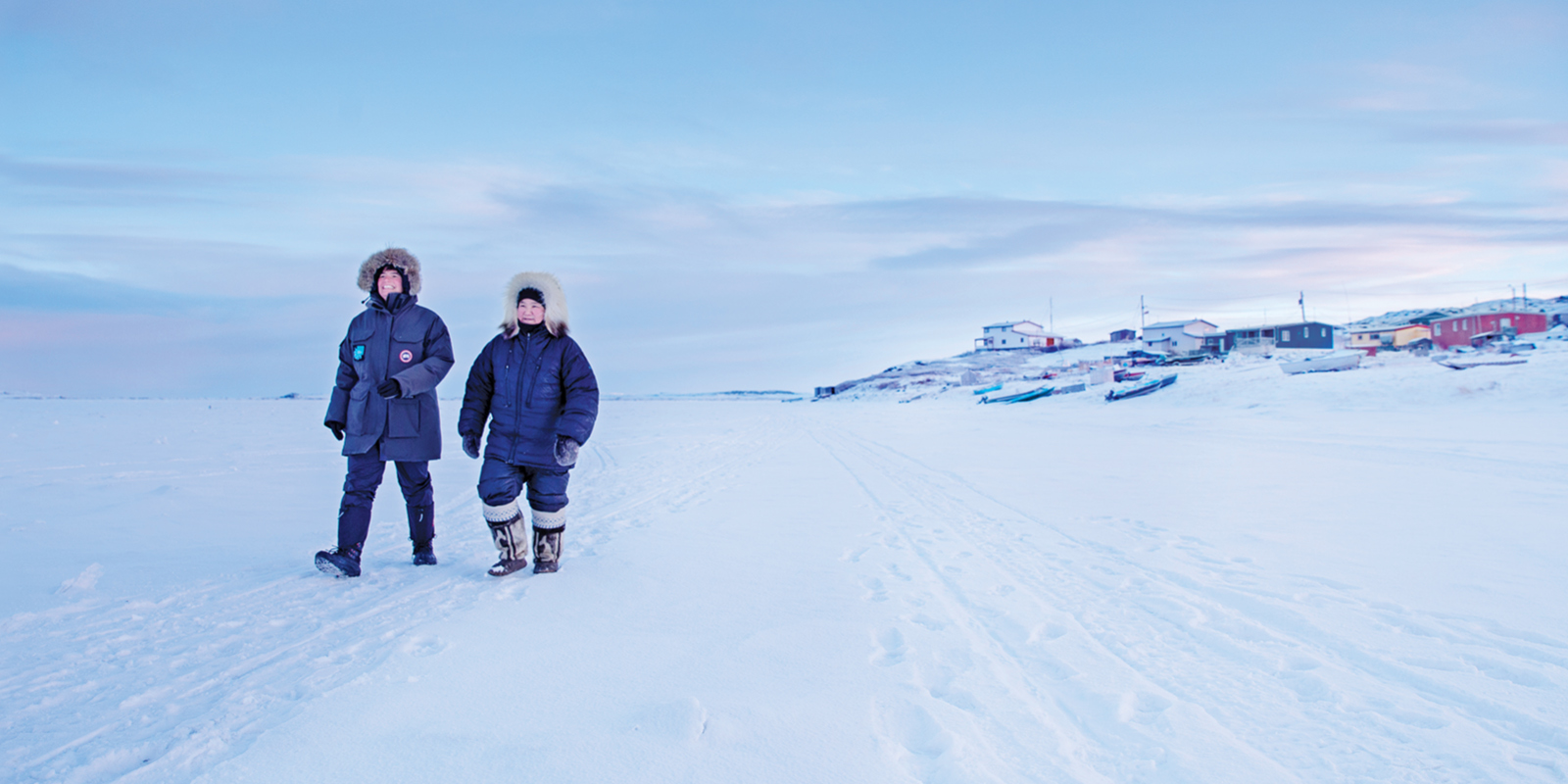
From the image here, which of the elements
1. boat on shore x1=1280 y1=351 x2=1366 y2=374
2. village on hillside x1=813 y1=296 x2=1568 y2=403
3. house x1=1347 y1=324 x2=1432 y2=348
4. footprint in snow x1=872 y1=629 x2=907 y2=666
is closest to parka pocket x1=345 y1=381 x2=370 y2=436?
footprint in snow x1=872 y1=629 x2=907 y2=666

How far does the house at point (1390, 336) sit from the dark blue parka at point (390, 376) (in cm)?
6942

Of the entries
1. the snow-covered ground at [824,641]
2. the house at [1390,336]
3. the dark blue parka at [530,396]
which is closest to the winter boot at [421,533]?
the snow-covered ground at [824,641]

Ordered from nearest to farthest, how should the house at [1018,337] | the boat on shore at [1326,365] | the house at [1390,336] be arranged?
the boat on shore at [1326,365], the house at [1390,336], the house at [1018,337]

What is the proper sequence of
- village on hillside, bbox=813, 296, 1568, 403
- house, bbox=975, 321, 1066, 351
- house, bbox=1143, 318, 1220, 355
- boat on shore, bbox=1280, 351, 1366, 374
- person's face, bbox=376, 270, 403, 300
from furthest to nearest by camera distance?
house, bbox=975, 321, 1066, 351
house, bbox=1143, 318, 1220, 355
village on hillside, bbox=813, 296, 1568, 403
boat on shore, bbox=1280, 351, 1366, 374
person's face, bbox=376, 270, 403, 300

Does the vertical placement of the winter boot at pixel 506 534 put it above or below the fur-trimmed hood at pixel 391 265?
below

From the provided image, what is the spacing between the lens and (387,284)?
4.60 meters

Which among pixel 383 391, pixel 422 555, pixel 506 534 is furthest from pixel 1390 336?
pixel 383 391

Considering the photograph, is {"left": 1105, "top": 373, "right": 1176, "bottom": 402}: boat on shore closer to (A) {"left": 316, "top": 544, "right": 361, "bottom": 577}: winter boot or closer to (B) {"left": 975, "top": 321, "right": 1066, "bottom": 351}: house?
(A) {"left": 316, "top": 544, "right": 361, "bottom": 577}: winter boot

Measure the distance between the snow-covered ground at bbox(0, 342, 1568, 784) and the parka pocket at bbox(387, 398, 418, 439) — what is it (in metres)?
0.89

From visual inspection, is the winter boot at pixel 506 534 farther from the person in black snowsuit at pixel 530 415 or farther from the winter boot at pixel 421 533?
the winter boot at pixel 421 533

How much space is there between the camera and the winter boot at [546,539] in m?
4.53

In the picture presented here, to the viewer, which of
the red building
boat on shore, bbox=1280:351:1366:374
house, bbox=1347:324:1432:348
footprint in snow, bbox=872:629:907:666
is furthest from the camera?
house, bbox=1347:324:1432:348

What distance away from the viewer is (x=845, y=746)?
2.26 metres

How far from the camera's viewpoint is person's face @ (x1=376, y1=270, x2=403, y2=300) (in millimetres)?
4594
